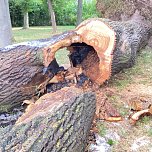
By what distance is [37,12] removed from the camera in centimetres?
2212

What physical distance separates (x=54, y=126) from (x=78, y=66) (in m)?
2.20

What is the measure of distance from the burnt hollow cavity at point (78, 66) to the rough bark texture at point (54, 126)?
1.04 metres

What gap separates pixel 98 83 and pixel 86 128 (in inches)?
54.7

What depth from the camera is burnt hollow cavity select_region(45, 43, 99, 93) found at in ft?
14.2

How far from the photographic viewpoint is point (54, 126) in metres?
2.57

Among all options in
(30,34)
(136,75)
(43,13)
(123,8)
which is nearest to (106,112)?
(136,75)

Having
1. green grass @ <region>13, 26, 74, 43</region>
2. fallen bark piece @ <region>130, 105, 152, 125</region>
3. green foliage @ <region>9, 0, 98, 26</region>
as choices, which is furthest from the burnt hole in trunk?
green foliage @ <region>9, 0, 98, 26</region>

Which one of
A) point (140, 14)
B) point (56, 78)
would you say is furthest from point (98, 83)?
point (140, 14)

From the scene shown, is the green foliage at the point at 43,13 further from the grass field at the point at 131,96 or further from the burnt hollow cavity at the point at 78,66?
the burnt hollow cavity at the point at 78,66

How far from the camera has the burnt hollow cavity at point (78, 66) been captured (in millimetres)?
4313

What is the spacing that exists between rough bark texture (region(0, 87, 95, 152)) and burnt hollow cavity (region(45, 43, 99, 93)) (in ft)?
3.40

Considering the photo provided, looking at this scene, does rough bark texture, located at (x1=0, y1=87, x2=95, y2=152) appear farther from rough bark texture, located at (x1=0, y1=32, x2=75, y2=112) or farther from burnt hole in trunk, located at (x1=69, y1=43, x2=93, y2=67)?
burnt hole in trunk, located at (x1=69, y1=43, x2=93, y2=67)

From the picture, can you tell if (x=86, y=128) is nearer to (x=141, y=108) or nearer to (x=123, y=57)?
(x=141, y=108)

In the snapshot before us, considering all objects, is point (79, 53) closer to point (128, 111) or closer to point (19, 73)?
point (19, 73)
